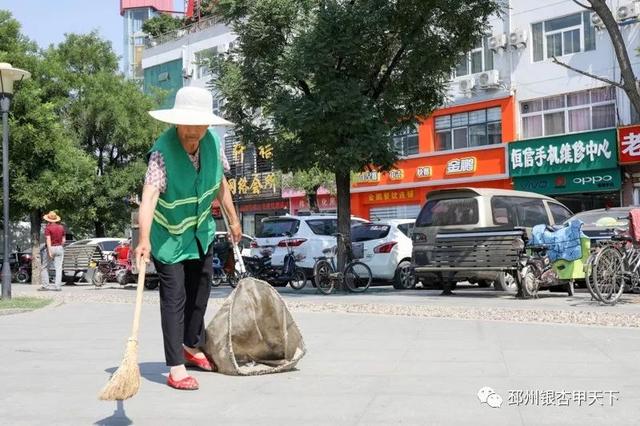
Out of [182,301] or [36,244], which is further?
[36,244]

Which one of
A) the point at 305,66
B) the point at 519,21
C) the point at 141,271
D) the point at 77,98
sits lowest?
the point at 141,271

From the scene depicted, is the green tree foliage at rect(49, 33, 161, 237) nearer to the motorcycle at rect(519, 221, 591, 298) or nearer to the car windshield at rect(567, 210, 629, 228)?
the car windshield at rect(567, 210, 629, 228)

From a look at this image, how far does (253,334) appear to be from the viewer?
5.82m

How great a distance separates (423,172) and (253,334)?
28167mm

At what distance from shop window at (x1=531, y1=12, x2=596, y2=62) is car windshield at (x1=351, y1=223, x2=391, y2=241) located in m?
13.1

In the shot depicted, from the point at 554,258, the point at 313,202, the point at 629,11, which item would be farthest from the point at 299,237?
the point at 313,202

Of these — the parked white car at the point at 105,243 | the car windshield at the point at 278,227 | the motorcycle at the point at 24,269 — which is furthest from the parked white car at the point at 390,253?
the motorcycle at the point at 24,269

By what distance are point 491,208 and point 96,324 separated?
7.28 m

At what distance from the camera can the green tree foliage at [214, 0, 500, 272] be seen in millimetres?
15633

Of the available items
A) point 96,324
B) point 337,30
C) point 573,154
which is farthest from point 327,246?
point 573,154

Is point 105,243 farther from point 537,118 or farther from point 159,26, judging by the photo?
point 159,26

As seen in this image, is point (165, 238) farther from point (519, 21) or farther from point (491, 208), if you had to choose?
point (519, 21)

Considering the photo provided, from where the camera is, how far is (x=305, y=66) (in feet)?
50.8

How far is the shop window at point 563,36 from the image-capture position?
2830 cm
